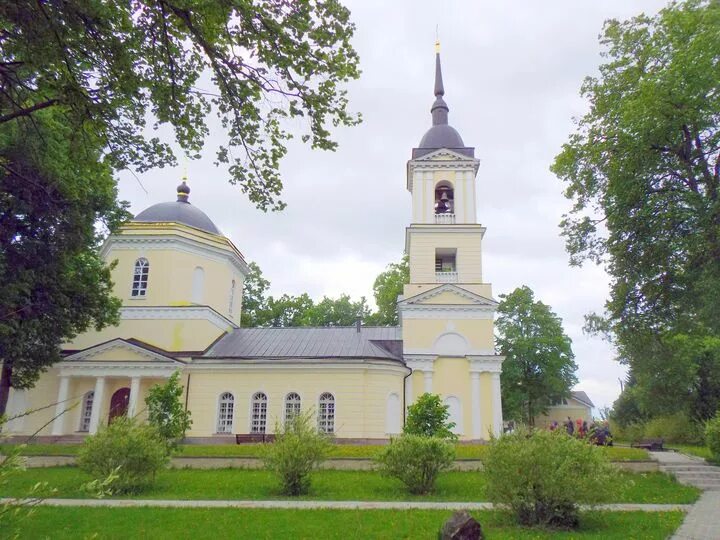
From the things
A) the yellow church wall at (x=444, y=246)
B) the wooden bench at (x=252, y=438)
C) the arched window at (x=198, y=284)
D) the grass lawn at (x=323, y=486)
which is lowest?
the grass lawn at (x=323, y=486)

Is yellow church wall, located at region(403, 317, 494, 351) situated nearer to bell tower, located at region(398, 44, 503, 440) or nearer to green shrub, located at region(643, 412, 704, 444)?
bell tower, located at region(398, 44, 503, 440)

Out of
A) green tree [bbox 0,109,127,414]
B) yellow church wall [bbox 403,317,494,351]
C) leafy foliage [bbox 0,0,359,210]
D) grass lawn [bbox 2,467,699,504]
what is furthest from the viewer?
yellow church wall [bbox 403,317,494,351]

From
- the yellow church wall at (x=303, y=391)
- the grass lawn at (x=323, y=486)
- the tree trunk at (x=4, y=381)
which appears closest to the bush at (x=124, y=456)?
the grass lawn at (x=323, y=486)

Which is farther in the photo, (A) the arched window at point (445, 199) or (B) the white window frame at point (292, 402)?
(A) the arched window at point (445, 199)

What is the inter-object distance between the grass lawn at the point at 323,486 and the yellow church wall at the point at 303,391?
9.08 m

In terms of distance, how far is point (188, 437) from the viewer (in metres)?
25.0

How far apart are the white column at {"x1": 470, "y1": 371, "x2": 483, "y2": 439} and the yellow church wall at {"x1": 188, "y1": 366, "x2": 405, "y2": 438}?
3.30m

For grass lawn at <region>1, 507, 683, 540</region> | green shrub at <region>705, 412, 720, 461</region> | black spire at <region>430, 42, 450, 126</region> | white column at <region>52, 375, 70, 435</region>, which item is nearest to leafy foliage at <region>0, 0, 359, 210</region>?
grass lawn at <region>1, 507, 683, 540</region>

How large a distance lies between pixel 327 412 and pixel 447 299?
777cm

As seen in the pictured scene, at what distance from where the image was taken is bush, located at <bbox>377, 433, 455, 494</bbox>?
1277cm

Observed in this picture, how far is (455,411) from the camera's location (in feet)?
84.8

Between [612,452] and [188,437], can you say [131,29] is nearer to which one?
[612,452]

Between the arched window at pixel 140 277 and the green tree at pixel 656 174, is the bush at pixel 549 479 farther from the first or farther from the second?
the arched window at pixel 140 277

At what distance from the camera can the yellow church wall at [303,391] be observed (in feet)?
81.7
